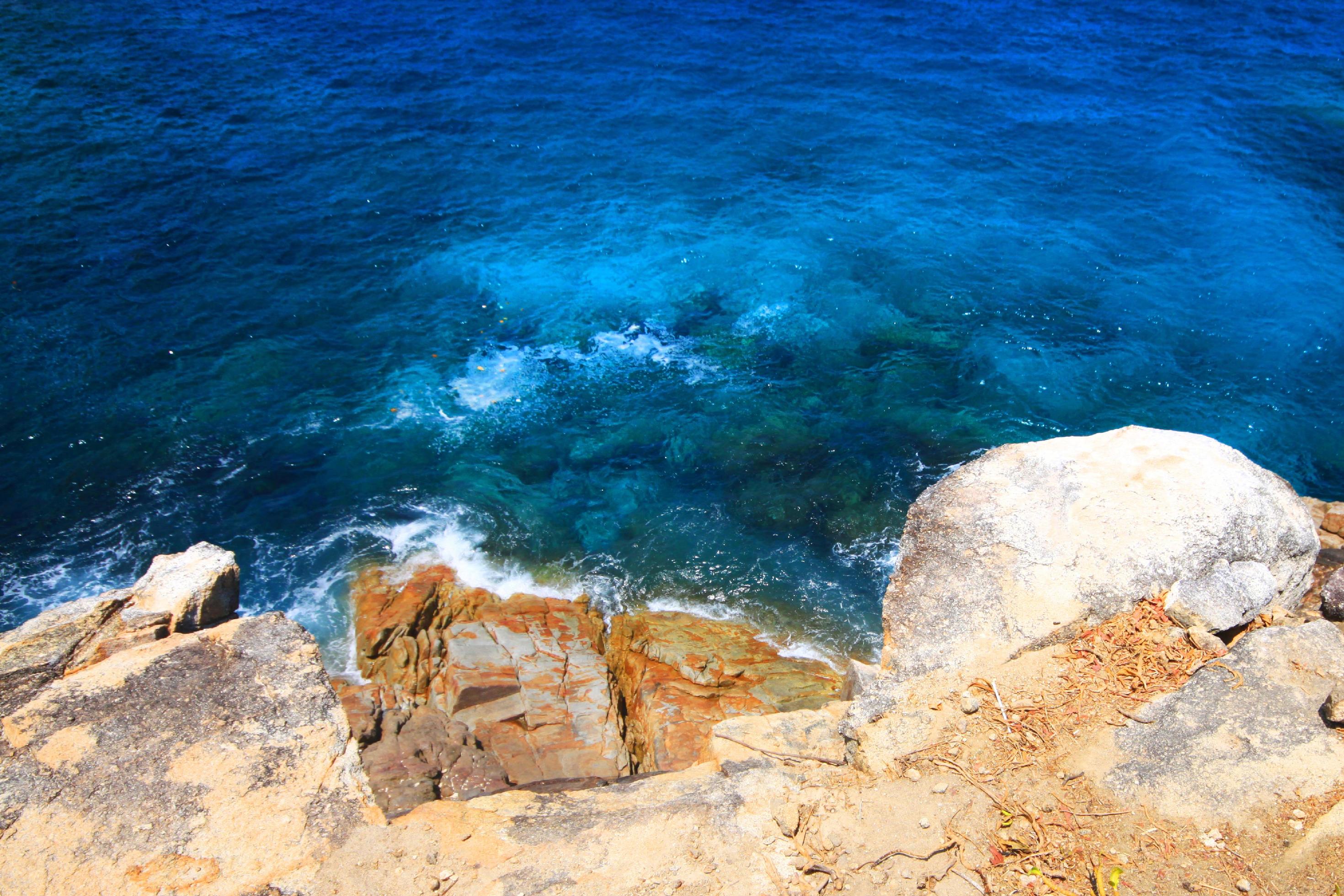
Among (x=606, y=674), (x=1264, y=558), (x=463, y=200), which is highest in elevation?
(x=1264, y=558)

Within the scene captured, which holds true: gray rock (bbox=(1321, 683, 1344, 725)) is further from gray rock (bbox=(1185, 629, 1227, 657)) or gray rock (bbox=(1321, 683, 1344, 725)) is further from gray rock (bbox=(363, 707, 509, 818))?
gray rock (bbox=(363, 707, 509, 818))

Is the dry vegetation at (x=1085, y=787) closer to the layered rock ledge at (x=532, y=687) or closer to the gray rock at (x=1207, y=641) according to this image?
the gray rock at (x=1207, y=641)

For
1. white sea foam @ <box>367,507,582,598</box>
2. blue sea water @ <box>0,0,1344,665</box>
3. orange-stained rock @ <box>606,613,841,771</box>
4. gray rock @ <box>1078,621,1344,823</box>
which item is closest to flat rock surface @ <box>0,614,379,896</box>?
orange-stained rock @ <box>606,613,841,771</box>

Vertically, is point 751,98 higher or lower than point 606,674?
higher

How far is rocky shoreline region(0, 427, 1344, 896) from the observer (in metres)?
5.57

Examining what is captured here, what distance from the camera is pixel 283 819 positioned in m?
5.92

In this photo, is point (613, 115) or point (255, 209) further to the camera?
point (613, 115)

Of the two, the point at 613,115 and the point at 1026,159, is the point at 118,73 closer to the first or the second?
the point at 613,115

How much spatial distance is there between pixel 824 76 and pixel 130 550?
2138cm

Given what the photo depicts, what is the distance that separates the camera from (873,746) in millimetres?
6555

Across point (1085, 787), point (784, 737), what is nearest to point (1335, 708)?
point (1085, 787)

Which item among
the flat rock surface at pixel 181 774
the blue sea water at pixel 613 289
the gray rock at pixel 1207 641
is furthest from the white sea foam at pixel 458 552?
the gray rock at pixel 1207 641

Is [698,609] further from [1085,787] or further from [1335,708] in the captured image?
[1335,708]

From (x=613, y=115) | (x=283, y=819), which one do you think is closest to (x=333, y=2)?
(x=613, y=115)
